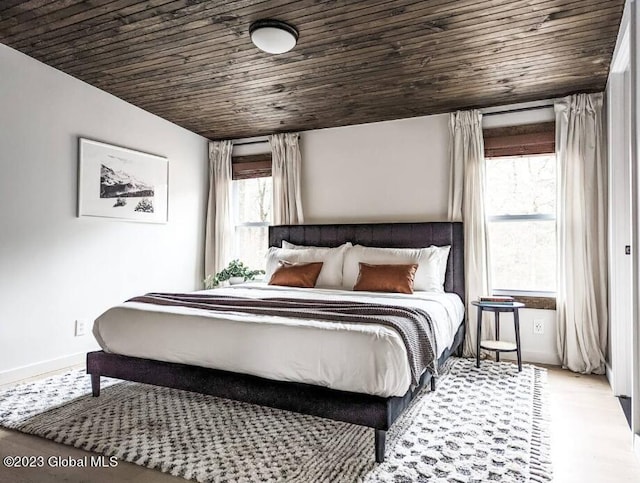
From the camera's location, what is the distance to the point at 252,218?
5.43 metres

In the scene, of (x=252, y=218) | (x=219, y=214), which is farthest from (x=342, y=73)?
(x=219, y=214)

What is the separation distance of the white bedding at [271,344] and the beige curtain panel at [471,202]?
122 centimetres

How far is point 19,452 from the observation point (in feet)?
7.00

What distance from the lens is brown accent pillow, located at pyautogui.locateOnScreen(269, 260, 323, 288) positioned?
160 inches

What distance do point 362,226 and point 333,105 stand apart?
1258mm

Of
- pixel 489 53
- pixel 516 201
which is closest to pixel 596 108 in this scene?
pixel 516 201

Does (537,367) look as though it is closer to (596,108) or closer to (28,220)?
(596,108)

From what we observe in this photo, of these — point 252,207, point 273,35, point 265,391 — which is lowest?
point 265,391

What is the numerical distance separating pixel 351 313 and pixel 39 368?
2768 mm

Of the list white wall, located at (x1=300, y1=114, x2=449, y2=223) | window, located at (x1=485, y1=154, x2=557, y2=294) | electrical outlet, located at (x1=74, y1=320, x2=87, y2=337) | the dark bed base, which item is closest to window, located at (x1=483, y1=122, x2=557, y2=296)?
window, located at (x1=485, y1=154, x2=557, y2=294)

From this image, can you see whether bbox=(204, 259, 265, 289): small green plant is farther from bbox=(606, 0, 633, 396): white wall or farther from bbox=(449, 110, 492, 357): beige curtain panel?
bbox=(606, 0, 633, 396): white wall

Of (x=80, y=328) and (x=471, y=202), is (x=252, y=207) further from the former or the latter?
(x=471, y=202)

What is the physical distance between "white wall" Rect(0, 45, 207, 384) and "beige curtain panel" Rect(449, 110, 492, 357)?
3.20 metres

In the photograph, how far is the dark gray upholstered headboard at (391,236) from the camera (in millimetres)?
4086
